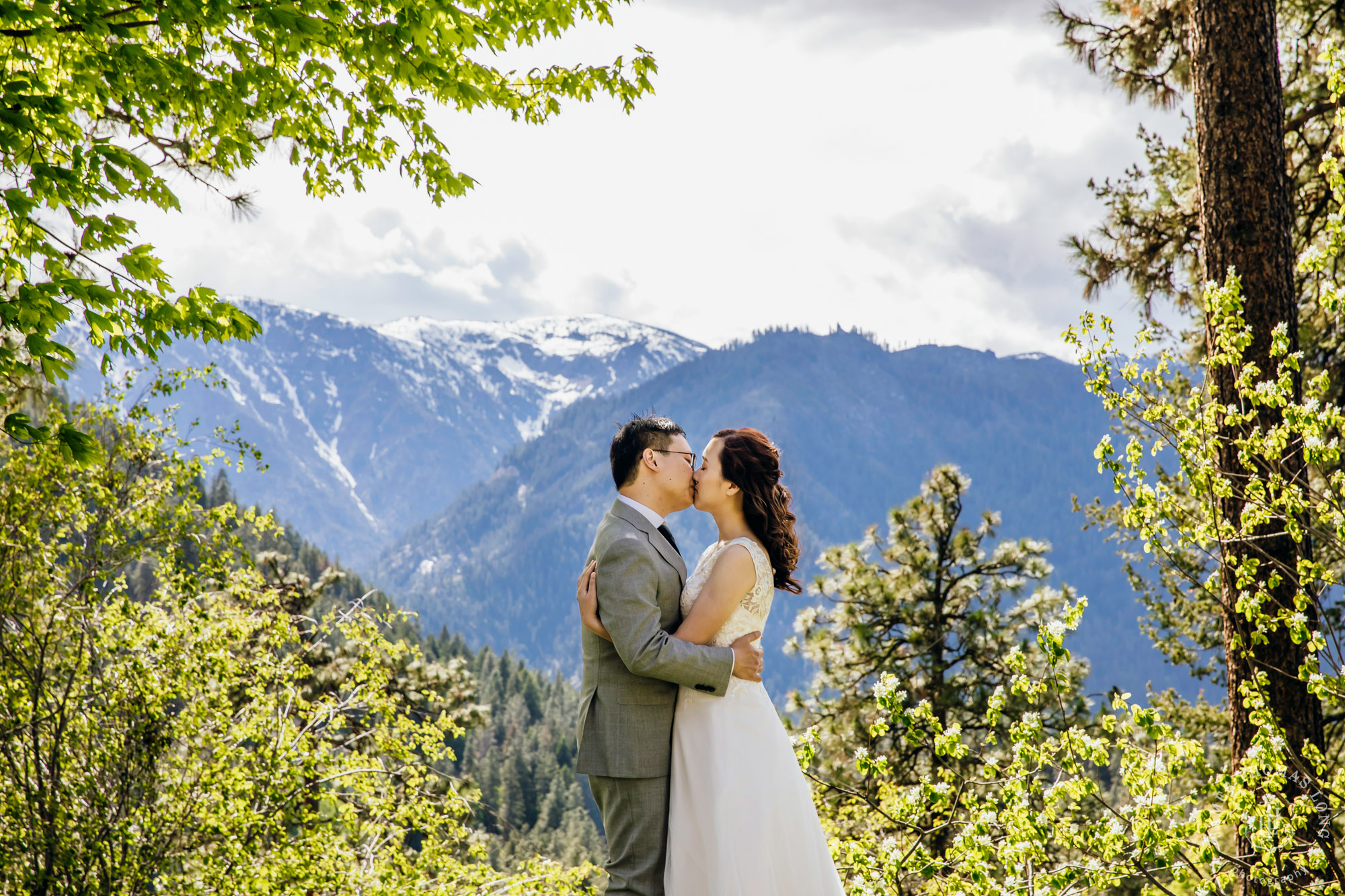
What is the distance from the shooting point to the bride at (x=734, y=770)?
11.7ft

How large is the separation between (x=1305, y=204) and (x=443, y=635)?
75.6 meters

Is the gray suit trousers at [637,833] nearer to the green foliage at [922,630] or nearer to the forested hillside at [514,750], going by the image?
the green foliage at [922,630]

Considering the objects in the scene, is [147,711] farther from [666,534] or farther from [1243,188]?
[1243,188]

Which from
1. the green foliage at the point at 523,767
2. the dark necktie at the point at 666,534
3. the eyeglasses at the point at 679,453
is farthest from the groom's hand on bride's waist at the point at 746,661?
the green foliage at the point at 523,767

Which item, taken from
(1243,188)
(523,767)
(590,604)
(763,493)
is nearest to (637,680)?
(590,604)

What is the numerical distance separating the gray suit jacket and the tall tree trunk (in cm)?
324

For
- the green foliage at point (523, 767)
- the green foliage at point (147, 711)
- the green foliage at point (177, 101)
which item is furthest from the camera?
the green foliage at point (523, 767)

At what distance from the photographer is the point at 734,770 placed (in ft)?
11.9

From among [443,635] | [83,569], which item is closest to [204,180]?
[83,569]

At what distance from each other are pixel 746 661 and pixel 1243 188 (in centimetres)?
412

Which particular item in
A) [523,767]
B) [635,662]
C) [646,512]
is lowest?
[635,662]

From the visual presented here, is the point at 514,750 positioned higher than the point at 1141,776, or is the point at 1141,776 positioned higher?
the point at 514,750

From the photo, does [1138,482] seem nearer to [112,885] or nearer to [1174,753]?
[1174,753]

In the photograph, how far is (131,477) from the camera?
8.05 m
